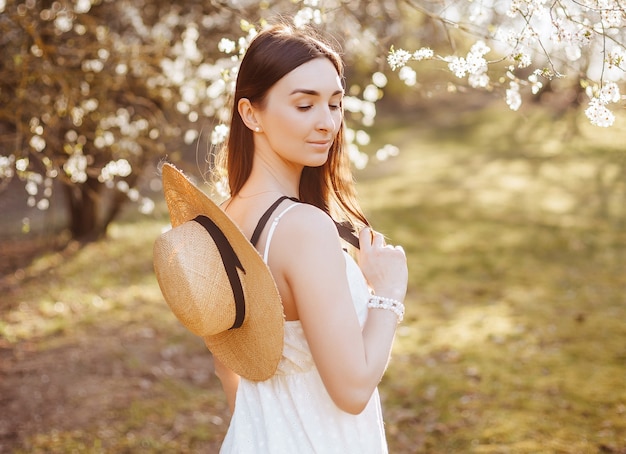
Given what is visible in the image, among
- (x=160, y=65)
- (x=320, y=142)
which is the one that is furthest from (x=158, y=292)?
(x=320, y=142)

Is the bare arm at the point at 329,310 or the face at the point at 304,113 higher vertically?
the face at the point at 304,113

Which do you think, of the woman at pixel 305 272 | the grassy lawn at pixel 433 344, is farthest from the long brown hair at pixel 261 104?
the grassy lawn at pixel 433 344

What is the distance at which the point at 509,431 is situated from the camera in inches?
176

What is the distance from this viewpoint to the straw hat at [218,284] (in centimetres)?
175

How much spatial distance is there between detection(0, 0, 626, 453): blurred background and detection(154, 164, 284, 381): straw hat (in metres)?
1.00

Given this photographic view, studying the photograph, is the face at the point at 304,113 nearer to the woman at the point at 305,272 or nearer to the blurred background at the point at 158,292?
the woman at the point at 305,272

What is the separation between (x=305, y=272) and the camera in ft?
5.54

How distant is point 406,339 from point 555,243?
3.90 m

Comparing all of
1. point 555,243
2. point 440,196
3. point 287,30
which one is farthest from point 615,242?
point 287,30

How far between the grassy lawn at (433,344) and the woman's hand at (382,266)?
1.67 meters

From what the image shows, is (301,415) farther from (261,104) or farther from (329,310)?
(261,104)

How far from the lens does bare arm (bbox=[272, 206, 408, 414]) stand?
66.1 inches

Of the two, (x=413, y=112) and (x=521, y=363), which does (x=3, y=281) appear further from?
(x=413, y=112)

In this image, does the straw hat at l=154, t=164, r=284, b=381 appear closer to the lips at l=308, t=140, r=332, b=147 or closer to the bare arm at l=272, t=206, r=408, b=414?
the bare arm at l=272, t=206, r=408, b=414
